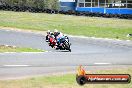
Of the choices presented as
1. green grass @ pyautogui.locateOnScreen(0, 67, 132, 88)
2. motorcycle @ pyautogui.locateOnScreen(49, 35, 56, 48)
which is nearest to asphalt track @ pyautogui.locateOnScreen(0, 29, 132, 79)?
motorcycle @ pyautogui.locateOnScreen(49, 35, 56, 48)

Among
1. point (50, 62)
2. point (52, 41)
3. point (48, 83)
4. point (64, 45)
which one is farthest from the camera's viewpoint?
point (52, 41)

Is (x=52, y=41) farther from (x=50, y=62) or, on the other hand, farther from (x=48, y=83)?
(x=48, y=83)

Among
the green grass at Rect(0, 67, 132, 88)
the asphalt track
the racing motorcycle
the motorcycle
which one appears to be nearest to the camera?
the green grass at Rect(0, 67, 132, 88)

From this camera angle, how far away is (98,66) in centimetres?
1902

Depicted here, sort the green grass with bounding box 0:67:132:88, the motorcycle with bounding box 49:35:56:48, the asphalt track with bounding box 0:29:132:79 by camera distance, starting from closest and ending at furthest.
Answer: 1. the green grass with bounding box 0:67:132:88
2. the asphalt track with bounding box 0:29:132:79
3. the motorcycle with bounding box 49:35:56:48

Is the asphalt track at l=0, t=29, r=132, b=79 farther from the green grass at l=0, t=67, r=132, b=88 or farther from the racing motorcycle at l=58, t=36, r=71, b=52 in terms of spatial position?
the green grass at l=0, t=67, r=132, b=88

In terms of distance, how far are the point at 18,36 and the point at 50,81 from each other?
65.1 feet

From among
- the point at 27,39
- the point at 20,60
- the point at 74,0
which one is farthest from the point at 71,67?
the point at 74,0

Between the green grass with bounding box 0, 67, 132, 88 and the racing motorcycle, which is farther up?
the green grass with bounding box 0, 67, 132, 88

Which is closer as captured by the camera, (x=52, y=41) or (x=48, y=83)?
(x=48, y=83)

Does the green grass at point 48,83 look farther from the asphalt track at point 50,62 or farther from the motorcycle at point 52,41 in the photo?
the motorcycle at point 52,41

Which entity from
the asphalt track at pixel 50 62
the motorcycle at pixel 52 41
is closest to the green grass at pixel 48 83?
the asphalt track at pixel 50 62

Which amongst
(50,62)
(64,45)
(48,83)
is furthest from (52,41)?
(48,83)

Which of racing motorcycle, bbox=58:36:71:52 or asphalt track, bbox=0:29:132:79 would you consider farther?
racing motorcycle, bbox=58:36:71:52
